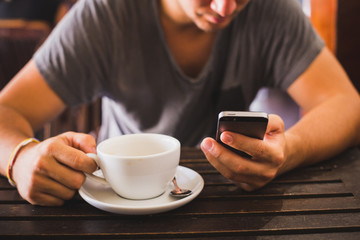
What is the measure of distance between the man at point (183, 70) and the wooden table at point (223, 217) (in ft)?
0.69

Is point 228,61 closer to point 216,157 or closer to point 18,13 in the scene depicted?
point 216,157

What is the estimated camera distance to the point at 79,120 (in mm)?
2781

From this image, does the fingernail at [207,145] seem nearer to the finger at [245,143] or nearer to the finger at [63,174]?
the finger at [245,143]

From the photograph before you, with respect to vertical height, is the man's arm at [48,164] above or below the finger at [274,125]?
below

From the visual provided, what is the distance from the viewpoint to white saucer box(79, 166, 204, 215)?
0.58 metres

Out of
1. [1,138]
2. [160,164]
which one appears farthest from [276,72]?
[1,138]

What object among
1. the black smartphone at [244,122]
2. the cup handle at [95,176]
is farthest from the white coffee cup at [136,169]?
the black smartphone at [244,122]

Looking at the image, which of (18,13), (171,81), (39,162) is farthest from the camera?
(18,13)

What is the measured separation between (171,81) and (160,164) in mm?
676

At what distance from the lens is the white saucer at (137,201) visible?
581 millimetres

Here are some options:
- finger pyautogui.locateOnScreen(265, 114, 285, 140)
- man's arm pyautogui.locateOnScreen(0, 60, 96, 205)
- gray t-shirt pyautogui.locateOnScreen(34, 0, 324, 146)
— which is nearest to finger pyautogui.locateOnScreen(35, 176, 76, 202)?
man's arm pyautogui.locateOnScreen(0, 60, 96, 205)

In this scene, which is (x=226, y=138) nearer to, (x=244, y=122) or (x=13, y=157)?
(x=244, y=122)

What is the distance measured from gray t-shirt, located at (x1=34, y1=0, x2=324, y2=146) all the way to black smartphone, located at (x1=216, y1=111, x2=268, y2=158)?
630mm

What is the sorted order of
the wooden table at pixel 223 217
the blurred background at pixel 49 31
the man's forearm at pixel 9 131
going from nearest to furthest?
the wooden table at pixel 223 217, the man's forearm at pixel 9 131, the blurred background at pixel 49 31
